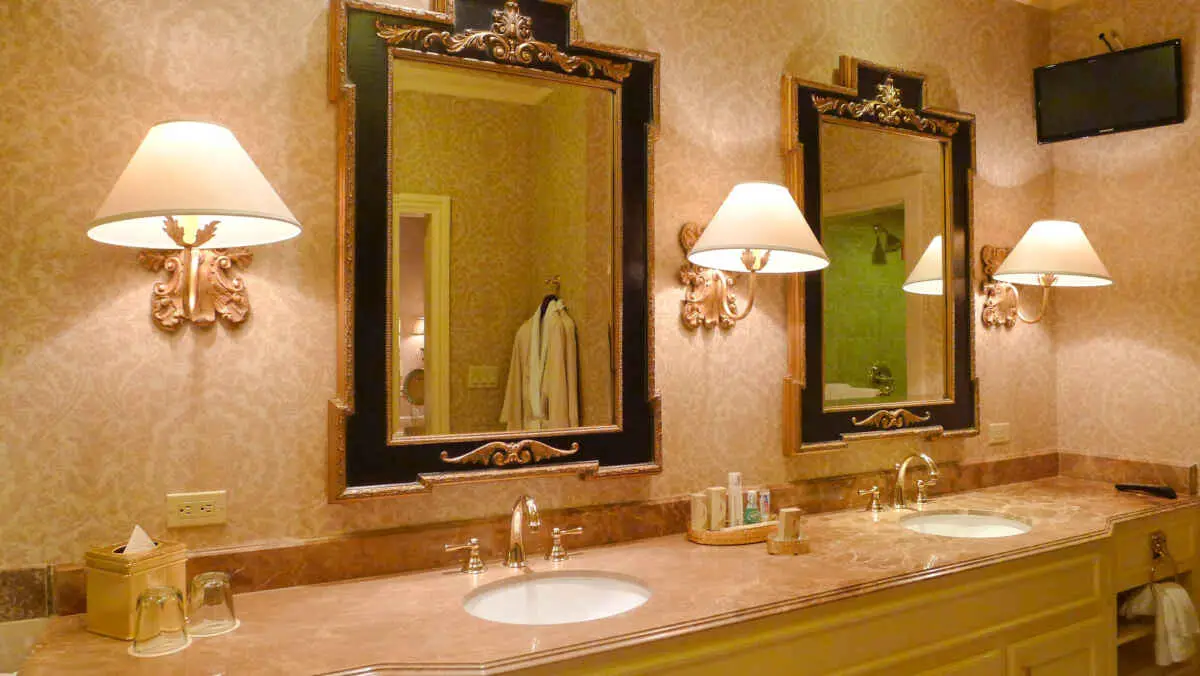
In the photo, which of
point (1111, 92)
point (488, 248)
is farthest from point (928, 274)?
point (488, 248)

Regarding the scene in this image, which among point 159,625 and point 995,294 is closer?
point 159,625

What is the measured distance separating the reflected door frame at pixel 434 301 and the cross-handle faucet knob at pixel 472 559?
0.92ft

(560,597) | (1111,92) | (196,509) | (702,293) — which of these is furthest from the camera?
(1111,92)

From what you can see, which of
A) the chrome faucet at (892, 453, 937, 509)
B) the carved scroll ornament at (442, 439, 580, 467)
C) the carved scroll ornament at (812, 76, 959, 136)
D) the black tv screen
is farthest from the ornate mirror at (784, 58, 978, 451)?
the carved scroll ornament at (442, 439, 580, 467)

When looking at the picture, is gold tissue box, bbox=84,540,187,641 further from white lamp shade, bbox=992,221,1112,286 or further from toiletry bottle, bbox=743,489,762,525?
white lamp shade, bbox=992,221,1112,286

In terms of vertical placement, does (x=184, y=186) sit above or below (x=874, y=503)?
above

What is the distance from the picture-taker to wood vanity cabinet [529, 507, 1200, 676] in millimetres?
1704

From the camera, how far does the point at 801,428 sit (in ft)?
8.52

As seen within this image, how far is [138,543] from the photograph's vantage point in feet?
5.24

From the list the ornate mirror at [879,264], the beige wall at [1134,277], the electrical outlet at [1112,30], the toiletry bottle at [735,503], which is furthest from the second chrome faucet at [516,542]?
the electrical outlet at [1112,30]

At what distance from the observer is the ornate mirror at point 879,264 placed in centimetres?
262

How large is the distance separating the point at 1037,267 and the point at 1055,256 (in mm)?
72

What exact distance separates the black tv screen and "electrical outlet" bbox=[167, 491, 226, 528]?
3.15m

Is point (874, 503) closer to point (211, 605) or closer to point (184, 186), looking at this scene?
point (211, 605)
